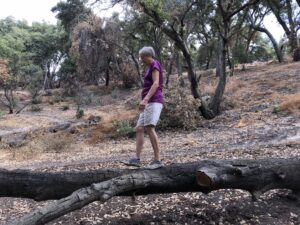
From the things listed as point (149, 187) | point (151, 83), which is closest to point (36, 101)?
point (151, 83)

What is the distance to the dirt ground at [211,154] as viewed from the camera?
4508 mm

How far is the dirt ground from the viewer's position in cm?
451

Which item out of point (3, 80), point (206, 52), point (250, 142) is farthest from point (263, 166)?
point (206, 52)

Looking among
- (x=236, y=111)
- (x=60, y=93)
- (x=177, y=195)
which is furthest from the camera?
(x=60, y=93)

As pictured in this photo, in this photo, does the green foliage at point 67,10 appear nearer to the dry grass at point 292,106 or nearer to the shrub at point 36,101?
the shrub at point 36,101

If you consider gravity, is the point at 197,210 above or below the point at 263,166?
below

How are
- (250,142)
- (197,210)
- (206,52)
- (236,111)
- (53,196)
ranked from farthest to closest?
1. (206,52)
2. (236,111)
3. (250,142)
4. (197,210)
5. (53,196)

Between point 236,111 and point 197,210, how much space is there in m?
9.33

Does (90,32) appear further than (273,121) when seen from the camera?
Yes

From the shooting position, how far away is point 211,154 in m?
7.58

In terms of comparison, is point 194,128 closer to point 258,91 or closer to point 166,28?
point 166,28

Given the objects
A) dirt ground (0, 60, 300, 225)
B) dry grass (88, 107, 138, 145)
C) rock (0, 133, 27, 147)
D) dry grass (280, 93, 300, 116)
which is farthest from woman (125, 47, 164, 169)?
rock (0, 133, 27, 147)

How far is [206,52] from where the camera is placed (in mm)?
38344

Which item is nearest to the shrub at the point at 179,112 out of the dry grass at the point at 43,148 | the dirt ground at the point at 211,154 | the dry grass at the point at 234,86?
the dirt ground at the point at 211,154
